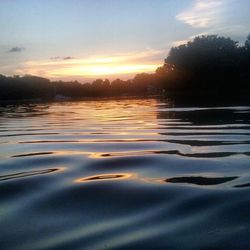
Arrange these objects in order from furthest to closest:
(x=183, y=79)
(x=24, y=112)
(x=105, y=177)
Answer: (x=183, y=79)
(x=24, y=112)
(x=105, y=177)

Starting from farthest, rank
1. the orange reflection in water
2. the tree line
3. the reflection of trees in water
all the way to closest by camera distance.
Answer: the tree line < the reflection of trees in water < the orange reflection in water

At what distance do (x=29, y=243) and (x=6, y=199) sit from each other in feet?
2.48

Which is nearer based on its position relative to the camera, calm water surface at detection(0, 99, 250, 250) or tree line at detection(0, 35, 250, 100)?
calm water surface at detection(0, 99, 250, 250)

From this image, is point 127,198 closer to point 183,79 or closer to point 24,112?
point 24,112

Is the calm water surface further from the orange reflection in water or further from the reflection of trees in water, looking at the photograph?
the reflection of trees in water

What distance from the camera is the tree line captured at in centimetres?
4853

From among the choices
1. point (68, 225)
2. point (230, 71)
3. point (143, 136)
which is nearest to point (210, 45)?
point (230, 71)

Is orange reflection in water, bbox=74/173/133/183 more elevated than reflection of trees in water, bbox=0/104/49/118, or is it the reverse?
orange reflection in water, bbox=74/173/133/183

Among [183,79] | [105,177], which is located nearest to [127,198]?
[105,177]

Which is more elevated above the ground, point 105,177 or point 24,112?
point 105,177

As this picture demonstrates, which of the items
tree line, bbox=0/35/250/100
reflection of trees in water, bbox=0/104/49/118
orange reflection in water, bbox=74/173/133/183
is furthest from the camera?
tree line, bbox=0/35/250/100

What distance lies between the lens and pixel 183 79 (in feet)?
170

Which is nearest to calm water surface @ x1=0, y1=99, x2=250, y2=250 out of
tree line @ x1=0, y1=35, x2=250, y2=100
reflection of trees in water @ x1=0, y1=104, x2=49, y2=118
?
reflection of trees in water @ x1=0, y1=104, x2=49, y2=118

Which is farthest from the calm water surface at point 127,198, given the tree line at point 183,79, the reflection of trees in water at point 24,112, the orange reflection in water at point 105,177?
the tree line at point 183,79
